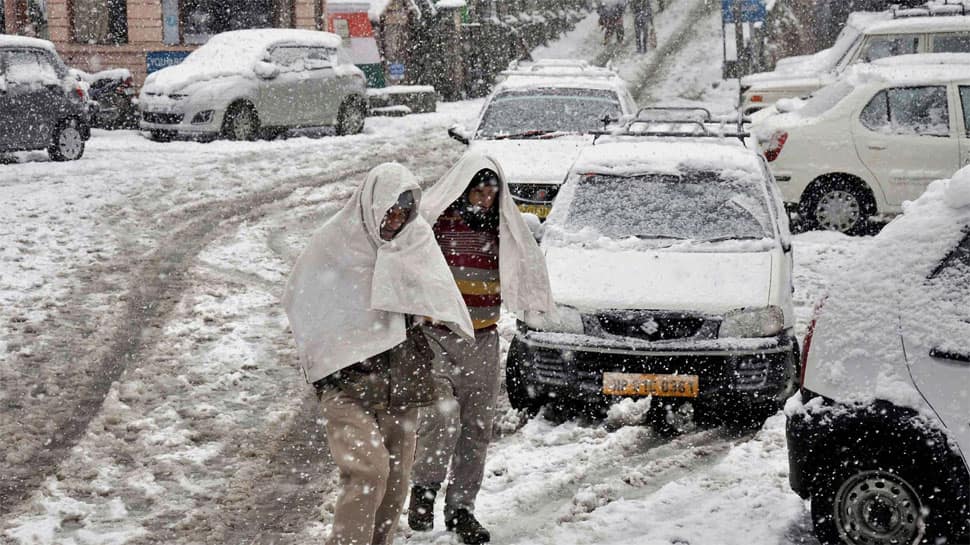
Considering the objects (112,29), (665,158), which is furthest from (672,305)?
(112,29)

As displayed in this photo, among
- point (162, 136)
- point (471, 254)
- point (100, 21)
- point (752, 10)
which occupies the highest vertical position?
point (100, 21)

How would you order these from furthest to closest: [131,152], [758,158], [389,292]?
[131,152] < [758,158] < [389,292]

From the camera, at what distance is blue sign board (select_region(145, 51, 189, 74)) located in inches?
1056

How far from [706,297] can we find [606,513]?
5.63 ft

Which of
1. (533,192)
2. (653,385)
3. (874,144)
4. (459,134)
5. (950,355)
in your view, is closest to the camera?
(950,355)

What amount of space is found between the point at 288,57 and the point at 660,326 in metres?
15.2

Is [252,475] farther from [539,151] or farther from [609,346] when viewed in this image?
[539,151]

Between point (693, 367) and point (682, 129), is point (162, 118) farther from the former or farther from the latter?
point (693, 367)

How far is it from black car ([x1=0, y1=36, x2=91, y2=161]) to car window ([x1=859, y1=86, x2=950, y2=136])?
10.1m

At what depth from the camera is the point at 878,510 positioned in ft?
17.5

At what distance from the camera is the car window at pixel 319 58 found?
71.2 feet

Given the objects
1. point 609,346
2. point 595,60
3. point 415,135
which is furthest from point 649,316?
point 595,60

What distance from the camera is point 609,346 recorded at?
735 cm

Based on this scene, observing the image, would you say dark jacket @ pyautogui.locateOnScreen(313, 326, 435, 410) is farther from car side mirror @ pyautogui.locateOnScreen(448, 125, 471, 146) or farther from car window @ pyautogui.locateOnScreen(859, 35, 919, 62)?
car window @ pyautogui.locateOnScreen(859, 35, 919, 62)
